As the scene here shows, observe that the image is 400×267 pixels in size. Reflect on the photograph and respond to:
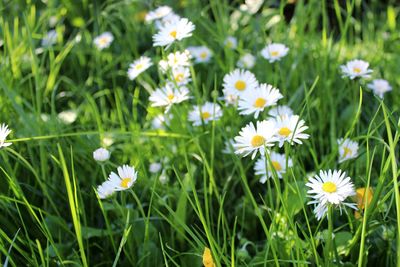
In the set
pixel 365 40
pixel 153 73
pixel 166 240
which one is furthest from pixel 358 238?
pixel 365 40

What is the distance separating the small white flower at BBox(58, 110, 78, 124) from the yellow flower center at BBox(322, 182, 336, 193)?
699 mm

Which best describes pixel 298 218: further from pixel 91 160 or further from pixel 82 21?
pixel 82 21

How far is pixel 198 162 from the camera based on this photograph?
113cm

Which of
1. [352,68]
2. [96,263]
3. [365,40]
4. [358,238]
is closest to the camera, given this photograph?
[358,238]

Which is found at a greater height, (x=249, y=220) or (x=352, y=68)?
(x=352, y=68)

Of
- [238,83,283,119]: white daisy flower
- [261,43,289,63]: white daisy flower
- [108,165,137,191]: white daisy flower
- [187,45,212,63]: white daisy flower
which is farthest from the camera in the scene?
[187,45,212,63]: white daisy flower

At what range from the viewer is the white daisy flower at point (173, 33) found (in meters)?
1.01

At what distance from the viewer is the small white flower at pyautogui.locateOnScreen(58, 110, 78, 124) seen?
1.28m

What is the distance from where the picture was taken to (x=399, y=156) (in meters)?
1.15

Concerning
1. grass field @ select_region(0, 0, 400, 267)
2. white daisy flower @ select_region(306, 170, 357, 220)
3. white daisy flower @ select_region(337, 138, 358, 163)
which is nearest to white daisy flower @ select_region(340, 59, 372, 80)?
grass field @ select_region(0, 0, 400, 267)

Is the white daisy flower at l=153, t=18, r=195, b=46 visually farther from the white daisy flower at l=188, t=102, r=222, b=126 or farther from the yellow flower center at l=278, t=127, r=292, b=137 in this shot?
the yellow flower center at l=278, t=127, r=292, b=137

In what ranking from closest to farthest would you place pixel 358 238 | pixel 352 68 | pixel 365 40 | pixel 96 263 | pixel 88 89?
pixel 358 238 → pixel 96 263 → pixel 352 68 → pixel 88 89 → pixel 365 40

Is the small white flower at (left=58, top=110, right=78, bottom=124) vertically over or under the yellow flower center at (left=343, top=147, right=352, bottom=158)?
under

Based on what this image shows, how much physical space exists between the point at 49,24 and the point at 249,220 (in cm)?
109
